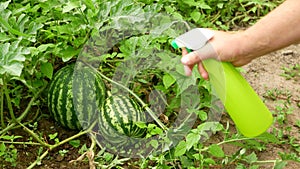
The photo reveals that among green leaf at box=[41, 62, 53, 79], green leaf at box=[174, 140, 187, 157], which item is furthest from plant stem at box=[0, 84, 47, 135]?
green leaf at box=[174, 140, 187, 157]

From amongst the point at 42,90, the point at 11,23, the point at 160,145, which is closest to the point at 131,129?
the point at 160,145

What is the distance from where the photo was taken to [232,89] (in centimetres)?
213

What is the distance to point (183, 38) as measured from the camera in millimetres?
2059

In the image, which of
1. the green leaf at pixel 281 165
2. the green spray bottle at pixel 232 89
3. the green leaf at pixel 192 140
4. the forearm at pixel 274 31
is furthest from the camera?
the green leaf at pixel 281 165

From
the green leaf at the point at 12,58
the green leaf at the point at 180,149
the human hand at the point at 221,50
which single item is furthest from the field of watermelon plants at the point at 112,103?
the human hand at the point at 221,50

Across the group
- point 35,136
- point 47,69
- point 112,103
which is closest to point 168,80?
point 112,103

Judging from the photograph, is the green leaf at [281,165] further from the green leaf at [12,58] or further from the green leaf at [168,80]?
the green leaf at [12,58]

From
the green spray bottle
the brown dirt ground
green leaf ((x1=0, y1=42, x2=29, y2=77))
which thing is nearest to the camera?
the green spray bottle

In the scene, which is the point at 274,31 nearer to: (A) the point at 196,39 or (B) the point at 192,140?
(A) the point at 196,39

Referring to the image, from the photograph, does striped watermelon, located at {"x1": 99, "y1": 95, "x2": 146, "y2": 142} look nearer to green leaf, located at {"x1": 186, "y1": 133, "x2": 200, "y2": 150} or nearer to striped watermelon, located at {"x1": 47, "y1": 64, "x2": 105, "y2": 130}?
striped watermelon, located at {"x1": 47, "y1": 64, "x2": 105, "y2": 130}

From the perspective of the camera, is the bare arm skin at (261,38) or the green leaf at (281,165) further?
the green leaf at (281,165)

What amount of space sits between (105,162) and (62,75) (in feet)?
1.62

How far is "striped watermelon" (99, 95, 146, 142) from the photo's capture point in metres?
2.64

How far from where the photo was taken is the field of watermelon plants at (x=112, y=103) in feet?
8.28
